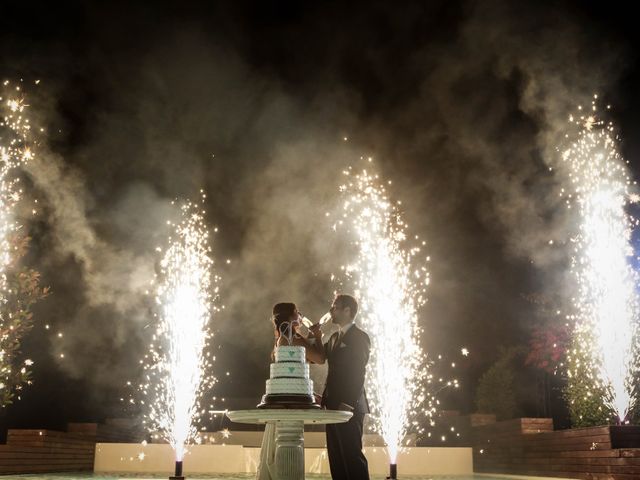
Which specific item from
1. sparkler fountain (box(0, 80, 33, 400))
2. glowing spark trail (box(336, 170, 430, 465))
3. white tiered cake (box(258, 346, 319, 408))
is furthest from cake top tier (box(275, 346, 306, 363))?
glowing spark trail (box(336, 170, 430, 465))

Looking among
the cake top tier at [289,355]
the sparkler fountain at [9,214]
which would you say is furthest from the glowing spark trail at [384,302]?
the cake top tier at [289,355]

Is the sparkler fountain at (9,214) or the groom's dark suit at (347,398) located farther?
the sparkler fountain at (9,214)

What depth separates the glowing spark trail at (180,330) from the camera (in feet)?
40.6

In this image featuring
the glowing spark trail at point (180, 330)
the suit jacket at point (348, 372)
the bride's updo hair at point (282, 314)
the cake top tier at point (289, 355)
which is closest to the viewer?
the cake top tier at point (289, 355)

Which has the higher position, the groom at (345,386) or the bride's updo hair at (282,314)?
the bride's updo hair at (282,314)

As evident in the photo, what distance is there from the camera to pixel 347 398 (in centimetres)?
565

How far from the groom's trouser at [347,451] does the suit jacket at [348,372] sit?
149 mm

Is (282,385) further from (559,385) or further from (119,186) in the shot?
(559,385)

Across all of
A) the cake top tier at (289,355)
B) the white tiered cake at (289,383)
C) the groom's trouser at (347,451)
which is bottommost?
the groom's trouser at (347,451)

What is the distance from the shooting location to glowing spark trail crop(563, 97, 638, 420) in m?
11.7

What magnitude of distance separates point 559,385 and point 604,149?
745 cm

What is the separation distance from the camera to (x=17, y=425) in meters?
12.2

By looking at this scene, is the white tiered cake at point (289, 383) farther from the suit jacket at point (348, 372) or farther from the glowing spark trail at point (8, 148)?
the glowing spark trail at point (8, 148)

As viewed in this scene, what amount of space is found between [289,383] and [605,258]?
937 centimetres
